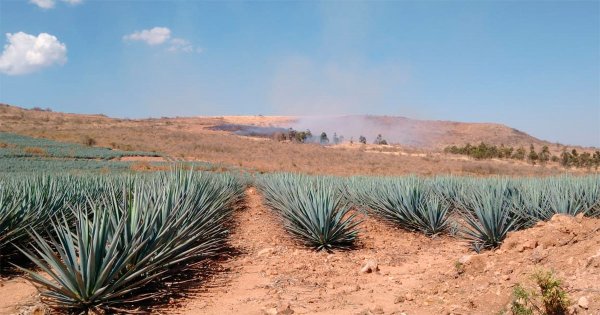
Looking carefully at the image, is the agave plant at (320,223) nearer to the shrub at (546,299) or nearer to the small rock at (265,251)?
the small rock at (265,251)

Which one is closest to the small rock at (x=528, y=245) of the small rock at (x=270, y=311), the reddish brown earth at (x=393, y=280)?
the reddish brown earth at (x=393, y=280)

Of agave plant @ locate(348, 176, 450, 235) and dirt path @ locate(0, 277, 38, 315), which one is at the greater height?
agave plant @ locate(348, 176, 450, 235)

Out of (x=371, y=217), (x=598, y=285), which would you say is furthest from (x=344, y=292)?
(x=371, y=217)

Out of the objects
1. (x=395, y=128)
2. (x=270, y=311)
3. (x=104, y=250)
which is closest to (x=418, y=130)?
(x=395, y=128)

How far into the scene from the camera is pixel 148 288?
4.38 metres

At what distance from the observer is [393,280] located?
514 centimetres

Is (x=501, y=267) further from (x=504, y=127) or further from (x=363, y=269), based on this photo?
(x=504, y=127)

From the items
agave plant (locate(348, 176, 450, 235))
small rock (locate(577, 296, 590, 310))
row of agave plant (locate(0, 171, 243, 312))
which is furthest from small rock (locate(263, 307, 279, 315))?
agave plant (locate(348, 176, 450, 235))

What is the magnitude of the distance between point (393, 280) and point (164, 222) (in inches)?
108

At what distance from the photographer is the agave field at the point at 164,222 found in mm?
3859

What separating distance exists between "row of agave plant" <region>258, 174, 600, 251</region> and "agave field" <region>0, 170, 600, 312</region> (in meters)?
A: 0.02

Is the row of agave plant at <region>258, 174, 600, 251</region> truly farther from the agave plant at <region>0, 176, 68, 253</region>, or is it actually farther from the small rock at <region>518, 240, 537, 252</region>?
the agave plant at <region>0, 176, 68, 253</region>

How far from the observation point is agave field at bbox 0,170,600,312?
386cm

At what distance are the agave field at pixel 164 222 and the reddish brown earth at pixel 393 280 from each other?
1.42ft
